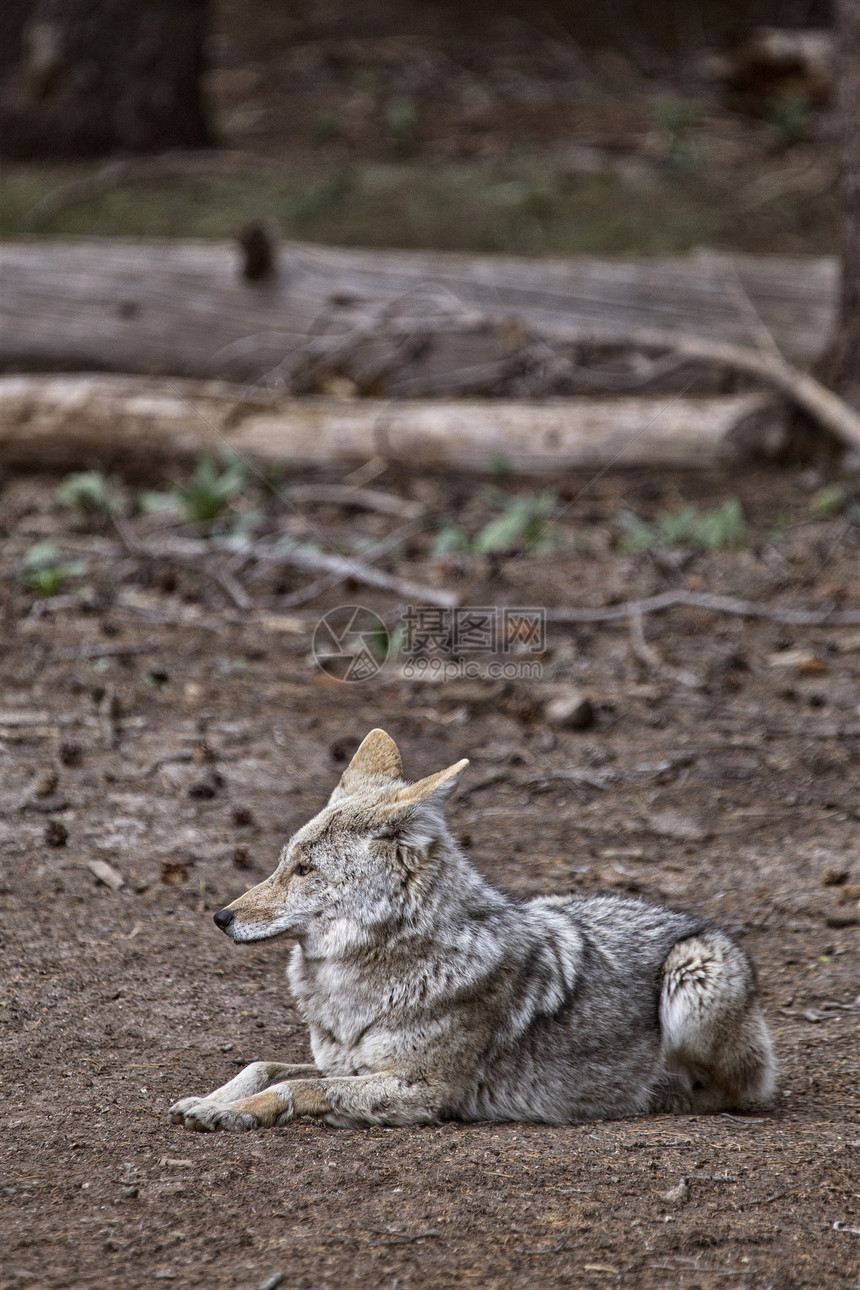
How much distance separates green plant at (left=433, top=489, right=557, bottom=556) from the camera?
912cm

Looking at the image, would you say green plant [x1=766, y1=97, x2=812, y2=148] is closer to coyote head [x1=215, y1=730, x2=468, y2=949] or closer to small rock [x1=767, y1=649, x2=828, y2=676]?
small rock [x1=767, y1=649, x2=828, y2=676]

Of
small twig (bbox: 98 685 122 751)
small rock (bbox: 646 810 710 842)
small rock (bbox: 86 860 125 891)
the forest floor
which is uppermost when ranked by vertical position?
the forest floor

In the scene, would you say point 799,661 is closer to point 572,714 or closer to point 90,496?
point 572,714

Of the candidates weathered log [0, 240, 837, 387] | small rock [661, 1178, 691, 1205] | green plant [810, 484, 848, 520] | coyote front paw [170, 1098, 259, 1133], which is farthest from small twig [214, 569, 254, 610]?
small rock [661, 1178, 691, 1205]

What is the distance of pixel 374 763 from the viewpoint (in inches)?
173

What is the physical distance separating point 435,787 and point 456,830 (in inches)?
93.8

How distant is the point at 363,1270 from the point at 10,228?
38.9 feet

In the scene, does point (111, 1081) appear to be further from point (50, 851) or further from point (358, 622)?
point (358, 622)

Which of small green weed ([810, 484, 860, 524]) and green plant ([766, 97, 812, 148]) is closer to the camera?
small green weed ([810, 484, 860, 524])

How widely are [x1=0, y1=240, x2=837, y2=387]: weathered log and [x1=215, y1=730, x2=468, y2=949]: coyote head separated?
298 inches

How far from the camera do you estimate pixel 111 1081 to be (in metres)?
4.05

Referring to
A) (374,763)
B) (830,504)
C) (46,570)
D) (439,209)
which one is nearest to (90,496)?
(46,570)

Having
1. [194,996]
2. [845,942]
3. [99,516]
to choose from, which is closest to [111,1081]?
[194,996]

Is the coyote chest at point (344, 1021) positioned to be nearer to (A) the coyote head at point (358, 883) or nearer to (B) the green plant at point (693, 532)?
(A) the coyote head at point (358, 883)
